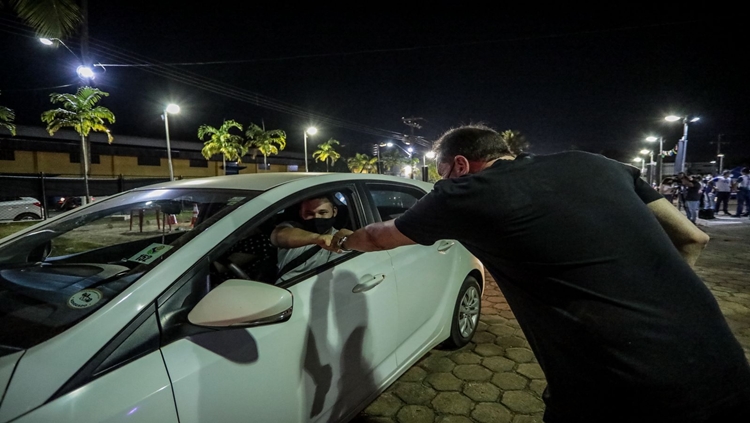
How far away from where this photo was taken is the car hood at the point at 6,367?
1103 millimetres

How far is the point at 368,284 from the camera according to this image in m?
2.12

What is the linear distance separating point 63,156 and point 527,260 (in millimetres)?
32647

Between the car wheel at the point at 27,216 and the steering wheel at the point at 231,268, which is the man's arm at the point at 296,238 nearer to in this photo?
the steering wheel at the point at 231,268

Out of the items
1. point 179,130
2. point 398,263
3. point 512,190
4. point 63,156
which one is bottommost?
point 398,263

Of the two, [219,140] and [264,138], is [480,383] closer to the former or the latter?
[219,140]

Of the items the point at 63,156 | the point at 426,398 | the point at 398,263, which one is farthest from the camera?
the point at 63,156

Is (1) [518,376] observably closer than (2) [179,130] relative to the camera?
Yes

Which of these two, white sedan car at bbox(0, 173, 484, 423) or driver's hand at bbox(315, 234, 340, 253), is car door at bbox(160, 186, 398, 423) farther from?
driver's hand at bbox(315, 234, 340, 253)

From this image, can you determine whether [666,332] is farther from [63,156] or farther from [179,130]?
[179,130]

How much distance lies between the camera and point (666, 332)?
103 centimetres

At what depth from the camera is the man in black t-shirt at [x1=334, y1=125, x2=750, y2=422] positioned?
1.02 metres

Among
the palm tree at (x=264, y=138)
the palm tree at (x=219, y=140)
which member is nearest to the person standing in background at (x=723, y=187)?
the palm tree at (x=219, y=140)

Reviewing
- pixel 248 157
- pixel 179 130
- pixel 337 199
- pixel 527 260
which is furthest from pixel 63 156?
pixel 527 260

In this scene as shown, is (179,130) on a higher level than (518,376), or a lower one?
higher
